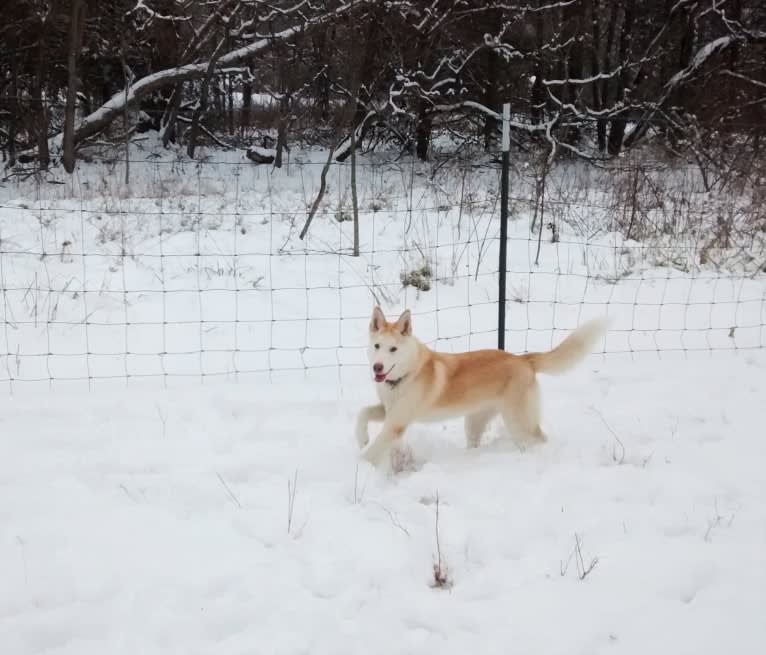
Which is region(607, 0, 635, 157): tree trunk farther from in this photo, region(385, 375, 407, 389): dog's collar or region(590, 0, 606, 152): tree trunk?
region(385, 375, 407, 389): dog's collar

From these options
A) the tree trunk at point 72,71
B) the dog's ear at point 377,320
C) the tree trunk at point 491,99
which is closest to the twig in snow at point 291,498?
the dog's ear at point 377,320

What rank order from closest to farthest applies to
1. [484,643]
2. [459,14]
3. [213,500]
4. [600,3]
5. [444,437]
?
[484,643], [213,500], [444,437], [459,14], [600,3]

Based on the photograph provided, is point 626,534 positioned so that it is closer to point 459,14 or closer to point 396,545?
point 396,545

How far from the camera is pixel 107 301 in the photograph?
631 cm

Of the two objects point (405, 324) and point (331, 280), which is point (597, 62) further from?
point (405, 324)

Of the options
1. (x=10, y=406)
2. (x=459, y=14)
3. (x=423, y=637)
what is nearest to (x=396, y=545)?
(x=423, y=637)

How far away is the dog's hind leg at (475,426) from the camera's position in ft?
12.9

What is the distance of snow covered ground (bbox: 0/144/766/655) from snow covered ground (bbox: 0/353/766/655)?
1 centimetres

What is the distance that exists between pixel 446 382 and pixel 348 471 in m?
0.74

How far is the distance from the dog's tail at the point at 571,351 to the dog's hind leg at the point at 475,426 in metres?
0.43

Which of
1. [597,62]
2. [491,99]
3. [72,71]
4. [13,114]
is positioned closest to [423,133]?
[491,99]

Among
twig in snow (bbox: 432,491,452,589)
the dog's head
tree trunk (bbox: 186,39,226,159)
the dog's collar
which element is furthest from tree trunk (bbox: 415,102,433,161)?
twig in snow (bbox: 432,491,452,589)

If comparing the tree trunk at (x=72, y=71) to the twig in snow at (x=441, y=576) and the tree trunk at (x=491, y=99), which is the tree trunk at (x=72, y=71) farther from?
the twig in snow at (x=441, y=576)

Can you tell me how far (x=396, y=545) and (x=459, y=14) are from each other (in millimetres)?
12501
